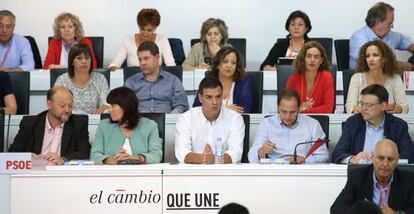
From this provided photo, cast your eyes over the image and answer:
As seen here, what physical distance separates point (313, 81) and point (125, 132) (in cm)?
198

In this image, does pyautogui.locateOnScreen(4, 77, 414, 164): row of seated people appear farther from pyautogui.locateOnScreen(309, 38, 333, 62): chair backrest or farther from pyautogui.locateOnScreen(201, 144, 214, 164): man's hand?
pyautogui.locateOnScreen(309, 38, 333, 62): chair backrest

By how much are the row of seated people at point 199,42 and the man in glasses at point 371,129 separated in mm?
2883

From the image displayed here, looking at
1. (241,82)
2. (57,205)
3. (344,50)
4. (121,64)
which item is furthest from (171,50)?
(57,205)

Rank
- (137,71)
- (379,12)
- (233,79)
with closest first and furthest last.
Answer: (233,79) < (137,71) < (379,12)

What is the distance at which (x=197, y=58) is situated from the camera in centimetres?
1136

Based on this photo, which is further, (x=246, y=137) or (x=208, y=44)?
(x=208, y=44)

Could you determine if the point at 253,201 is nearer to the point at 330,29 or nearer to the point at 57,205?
the point at 57,205

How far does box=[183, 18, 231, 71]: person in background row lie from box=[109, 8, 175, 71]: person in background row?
0.24 meters

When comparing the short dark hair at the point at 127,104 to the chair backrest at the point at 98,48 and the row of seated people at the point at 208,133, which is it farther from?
the chair backrest at the point at 98,48

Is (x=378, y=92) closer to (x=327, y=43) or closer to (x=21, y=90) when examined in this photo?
(x=21, y=90)

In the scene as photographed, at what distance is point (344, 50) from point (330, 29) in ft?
3.38

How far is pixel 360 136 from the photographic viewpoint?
27.6 ft

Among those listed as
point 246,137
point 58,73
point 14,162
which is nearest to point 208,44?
point 58,73

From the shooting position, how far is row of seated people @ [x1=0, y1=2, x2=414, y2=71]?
11.3 meters
